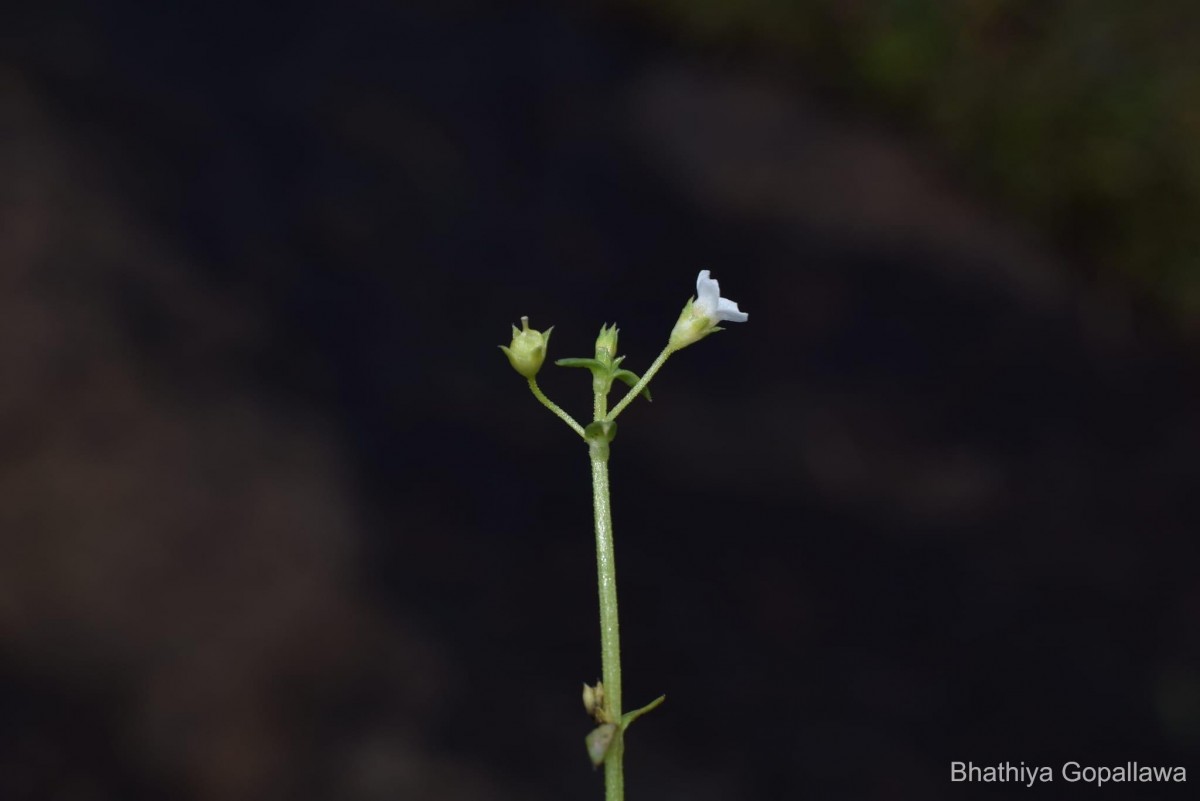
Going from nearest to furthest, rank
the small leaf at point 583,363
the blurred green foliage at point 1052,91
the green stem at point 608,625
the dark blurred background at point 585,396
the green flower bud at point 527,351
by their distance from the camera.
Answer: the green stem at point 608,625, the small leaf at point 583,363, the green flower bud at point 527,351, the dark blurred background at point 585,396, the blurred green foliage at point 1052,91

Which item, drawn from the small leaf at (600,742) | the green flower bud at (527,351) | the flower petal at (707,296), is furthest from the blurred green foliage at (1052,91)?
the small leaf at (600,742)

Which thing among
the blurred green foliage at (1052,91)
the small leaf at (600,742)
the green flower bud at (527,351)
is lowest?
the small leaf at (600,742)

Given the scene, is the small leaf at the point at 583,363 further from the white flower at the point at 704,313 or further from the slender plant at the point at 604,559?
the white flower at the point at 704,313

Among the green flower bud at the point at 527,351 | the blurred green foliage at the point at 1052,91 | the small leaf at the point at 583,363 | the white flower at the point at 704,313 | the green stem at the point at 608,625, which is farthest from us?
the blurred green foliage at the point at 1052,91

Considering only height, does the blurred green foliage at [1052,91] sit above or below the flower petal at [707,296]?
above

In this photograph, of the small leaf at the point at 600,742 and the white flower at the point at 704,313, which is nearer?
the small leaf at the point at 600,742

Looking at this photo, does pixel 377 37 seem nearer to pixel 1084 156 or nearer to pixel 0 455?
pixel 0 455
